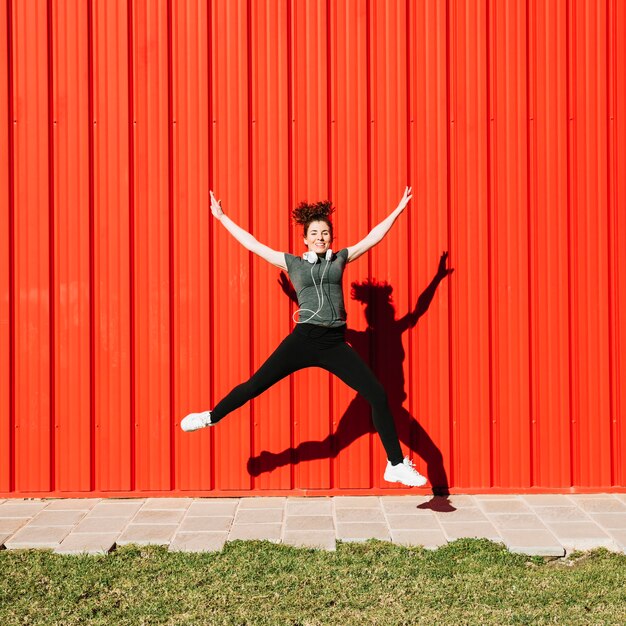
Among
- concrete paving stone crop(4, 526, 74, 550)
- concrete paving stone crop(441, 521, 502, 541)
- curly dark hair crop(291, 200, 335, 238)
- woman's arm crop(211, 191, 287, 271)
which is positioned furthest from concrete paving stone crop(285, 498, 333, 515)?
curly dark hair crop(291, 200, 335, 238)

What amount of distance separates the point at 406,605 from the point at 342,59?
13.2 ft

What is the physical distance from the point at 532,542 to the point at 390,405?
1581 mm

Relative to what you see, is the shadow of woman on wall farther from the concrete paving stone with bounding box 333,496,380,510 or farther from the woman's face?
the woman's face

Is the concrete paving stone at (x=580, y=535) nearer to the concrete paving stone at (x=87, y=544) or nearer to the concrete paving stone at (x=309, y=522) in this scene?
the concrete paving stone at (x=309, y=522)

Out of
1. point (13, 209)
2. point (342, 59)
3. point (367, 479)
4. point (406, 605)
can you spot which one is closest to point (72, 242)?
point (13, 209)

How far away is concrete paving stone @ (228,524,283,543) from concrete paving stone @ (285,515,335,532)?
9 centimetres

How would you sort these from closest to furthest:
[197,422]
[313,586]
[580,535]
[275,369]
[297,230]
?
[313,586]
[580,535]
[275,369]
[197,422]
[297,230]

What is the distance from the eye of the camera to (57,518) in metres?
5.06

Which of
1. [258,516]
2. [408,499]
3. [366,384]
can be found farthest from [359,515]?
[366,384]

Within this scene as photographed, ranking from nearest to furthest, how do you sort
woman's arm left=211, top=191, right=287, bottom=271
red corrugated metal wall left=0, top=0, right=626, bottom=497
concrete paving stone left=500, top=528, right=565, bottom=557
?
1. concrete paving stone left=500, top=528, right=565, bottom=557
2. woman's arm left=211, top=191, right=287, bottom=271
3. red corrugated metal wall left=0, top=0, right=626, bottom=497

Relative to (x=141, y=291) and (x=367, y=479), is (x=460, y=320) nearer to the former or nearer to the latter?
(x=367, y=479)

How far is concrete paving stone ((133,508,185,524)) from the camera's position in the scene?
496 centimetres

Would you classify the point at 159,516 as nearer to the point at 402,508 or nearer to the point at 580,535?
the point at 402,508

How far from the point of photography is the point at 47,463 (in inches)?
222
